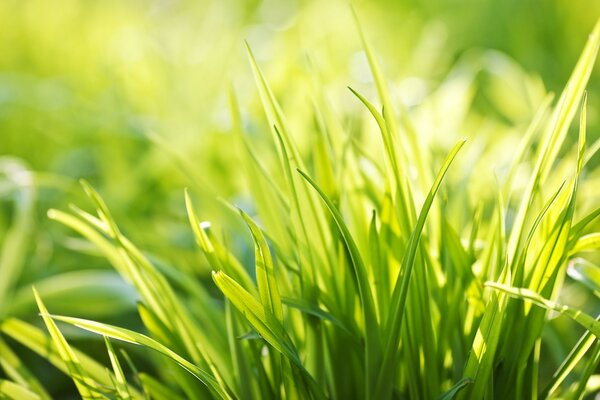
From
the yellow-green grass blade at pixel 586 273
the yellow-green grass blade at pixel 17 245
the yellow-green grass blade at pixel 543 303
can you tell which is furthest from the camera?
the yellow-green grass blade at pixel 17 245

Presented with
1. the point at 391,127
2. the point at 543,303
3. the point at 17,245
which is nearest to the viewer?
the point at 543,303

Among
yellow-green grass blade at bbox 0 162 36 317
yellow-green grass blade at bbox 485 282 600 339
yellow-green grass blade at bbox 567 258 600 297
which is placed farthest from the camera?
yellow-green grass blade at bbox 0 162 36 317

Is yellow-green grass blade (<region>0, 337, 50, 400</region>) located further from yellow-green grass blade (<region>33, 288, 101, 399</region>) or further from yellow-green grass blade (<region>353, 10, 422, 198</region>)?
yellow-green grass blade (<region>353, 10, 422, 198</region>)

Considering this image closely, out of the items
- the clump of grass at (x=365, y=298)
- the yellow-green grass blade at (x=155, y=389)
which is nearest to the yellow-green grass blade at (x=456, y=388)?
the clump of grass at (x=365, y=298)

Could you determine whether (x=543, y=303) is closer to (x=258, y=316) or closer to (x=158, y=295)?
(x=258, y=316)

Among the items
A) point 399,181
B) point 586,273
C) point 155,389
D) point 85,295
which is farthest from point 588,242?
point 85,295

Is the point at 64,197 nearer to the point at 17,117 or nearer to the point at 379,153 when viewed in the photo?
the point at 17,117

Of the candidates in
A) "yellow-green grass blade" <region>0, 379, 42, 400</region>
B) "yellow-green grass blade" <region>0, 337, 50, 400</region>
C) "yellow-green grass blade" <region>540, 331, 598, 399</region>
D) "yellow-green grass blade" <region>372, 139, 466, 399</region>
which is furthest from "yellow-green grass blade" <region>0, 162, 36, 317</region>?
"yellow-green grass blade" <region>540, 331, 598, 399</region>

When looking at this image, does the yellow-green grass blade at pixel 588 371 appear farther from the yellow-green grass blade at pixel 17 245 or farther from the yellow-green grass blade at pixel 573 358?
the yellow-green grass blade at pixel 17 245
